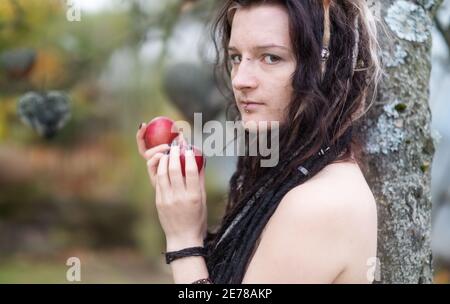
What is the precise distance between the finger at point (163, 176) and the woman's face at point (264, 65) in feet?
0.74

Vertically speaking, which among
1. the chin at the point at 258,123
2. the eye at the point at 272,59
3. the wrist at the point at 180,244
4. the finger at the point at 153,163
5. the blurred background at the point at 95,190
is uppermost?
the eye at the point at 272,59

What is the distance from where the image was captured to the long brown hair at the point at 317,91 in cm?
150

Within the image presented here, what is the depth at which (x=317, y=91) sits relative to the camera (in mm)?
1505

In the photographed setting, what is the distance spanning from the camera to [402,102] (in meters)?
1.95

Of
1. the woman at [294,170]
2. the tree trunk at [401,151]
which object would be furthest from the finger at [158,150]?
the tree trunk at [401,151]

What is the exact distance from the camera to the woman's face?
1.50 metres

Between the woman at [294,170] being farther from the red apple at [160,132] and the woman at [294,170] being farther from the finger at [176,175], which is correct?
the red apple at [160,132]

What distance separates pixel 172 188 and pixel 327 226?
42 centimetres

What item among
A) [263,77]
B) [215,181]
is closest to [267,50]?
[263,77]

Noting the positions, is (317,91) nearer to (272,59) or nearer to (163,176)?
(272,59)

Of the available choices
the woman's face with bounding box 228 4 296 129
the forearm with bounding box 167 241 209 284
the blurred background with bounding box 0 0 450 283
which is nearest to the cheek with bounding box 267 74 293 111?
the woman's face with bounding box 228 4 296 129

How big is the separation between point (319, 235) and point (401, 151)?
703 mm

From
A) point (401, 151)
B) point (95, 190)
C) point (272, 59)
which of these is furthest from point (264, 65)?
point (95, 190)
